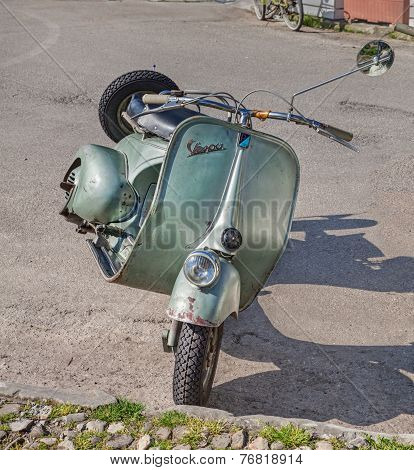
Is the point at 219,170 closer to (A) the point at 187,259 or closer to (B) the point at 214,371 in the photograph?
(A) the point at 187,259

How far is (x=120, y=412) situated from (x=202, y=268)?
769 mm

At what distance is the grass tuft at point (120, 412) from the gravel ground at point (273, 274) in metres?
0.23

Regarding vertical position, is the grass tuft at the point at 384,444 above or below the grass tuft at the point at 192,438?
above

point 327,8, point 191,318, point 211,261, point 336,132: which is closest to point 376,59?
point 336,132

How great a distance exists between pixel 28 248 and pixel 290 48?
20.2 feet

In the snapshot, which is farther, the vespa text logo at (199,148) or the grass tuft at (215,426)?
the vespa text logo at (199,148)

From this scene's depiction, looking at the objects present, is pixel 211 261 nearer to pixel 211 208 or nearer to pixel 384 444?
pixel 211 208

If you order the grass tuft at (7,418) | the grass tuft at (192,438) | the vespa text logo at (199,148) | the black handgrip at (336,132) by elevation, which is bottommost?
the grass tuft at (7,418)

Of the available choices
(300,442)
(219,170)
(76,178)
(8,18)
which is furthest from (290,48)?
(300,442)

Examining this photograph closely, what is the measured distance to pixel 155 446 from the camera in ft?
12.8

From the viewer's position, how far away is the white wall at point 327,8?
12211 mm

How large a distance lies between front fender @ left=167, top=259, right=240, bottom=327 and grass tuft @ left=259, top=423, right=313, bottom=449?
0.54 metres

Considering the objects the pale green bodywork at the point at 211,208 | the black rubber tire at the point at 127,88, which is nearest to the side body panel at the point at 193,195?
the pale green bodywork at the point at 211,208

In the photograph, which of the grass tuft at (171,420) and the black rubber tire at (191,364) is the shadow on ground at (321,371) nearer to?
the black rubber tire at (191,364)
